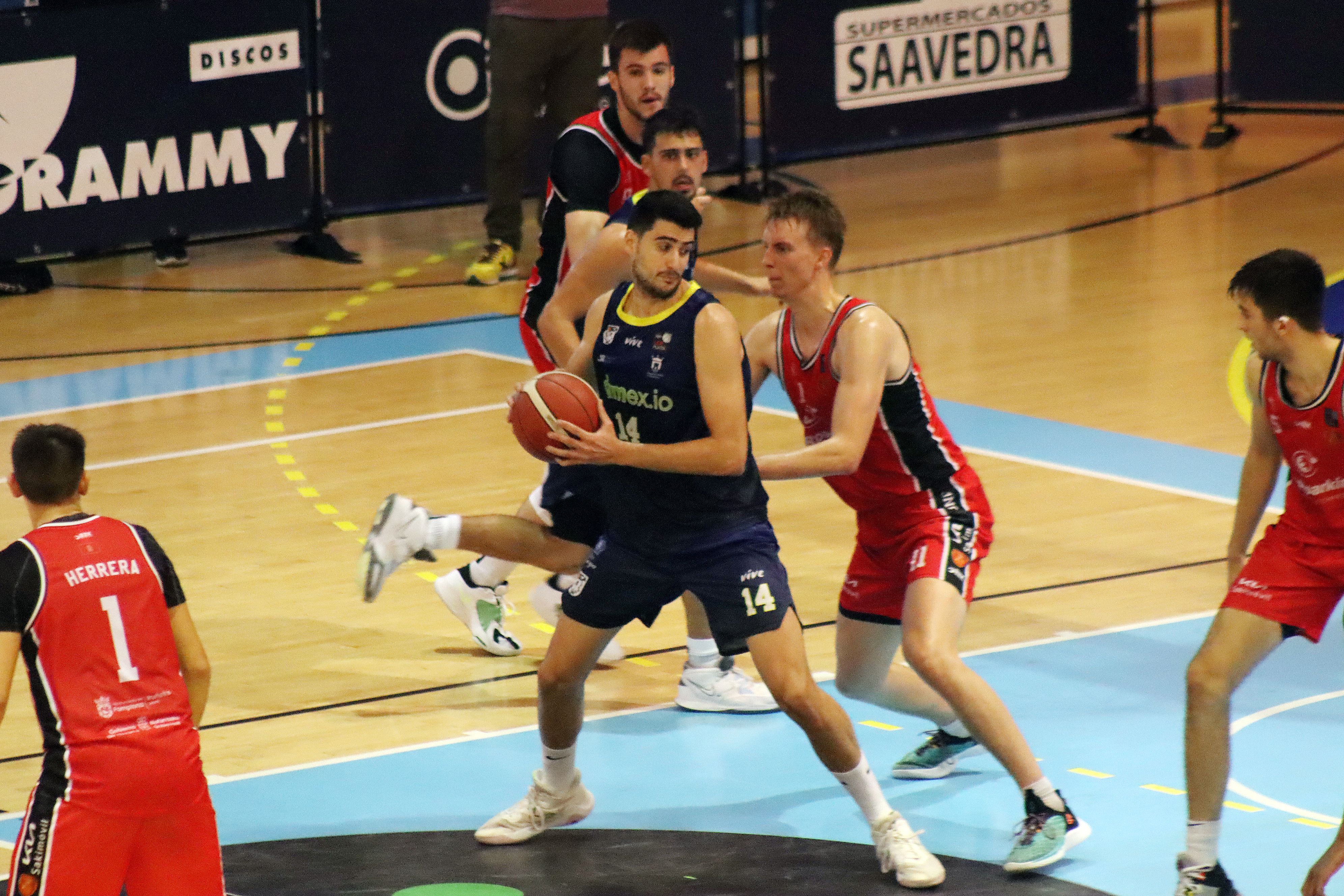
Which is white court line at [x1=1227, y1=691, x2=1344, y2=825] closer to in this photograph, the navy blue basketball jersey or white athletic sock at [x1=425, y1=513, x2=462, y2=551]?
the navy blue basketball jersey

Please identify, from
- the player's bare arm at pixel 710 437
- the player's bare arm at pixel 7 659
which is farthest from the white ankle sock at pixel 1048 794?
the player's bare arm at pixel 7 659

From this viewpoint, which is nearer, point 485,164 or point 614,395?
point 614,395

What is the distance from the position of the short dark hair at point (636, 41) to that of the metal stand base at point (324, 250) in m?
7.14

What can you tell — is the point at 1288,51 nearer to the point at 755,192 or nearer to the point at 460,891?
the point at 755,192

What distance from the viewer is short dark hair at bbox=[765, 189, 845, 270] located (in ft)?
19.1

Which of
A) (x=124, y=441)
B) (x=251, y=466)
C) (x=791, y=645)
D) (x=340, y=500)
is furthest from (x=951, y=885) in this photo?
(x=124, y=441)

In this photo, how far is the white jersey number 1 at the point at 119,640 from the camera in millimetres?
4461

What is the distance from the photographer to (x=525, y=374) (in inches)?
450

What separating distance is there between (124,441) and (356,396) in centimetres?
129

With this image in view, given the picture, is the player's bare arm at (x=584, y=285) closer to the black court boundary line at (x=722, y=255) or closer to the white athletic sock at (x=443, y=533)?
the white athletic sock at (x=443, y=533)

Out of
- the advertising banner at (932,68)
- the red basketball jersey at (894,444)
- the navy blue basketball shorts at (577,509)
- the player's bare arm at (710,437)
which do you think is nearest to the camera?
the player's bare arm at (710,437)

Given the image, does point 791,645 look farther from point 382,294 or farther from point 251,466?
point 382,294

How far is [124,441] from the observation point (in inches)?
408

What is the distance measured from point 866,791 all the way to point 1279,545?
119 cm
